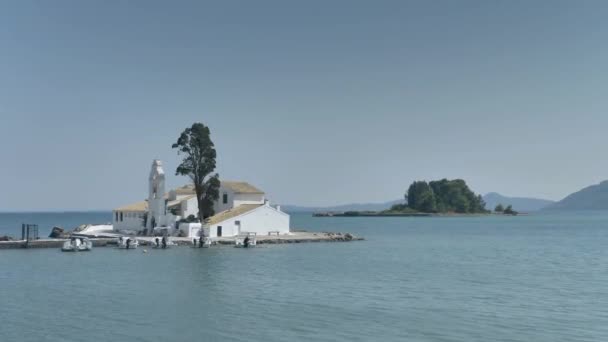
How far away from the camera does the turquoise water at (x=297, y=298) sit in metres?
27.8

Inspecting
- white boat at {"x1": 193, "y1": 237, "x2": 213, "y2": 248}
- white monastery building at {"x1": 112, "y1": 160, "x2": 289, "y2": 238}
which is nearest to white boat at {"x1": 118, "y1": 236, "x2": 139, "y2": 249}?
white boat at {"x1": 193, "y1": 237, "x2": 213, "y2": 248}

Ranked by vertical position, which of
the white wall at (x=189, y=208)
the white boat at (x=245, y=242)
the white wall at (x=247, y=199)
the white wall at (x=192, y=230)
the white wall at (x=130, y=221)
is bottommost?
the white boat at (x=245, y=242)

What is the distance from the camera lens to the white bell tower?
77438 mm

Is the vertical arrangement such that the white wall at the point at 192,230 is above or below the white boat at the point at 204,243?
above

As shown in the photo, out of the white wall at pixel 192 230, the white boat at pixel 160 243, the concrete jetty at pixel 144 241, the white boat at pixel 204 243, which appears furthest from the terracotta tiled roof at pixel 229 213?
the white boat at pixel 160 243

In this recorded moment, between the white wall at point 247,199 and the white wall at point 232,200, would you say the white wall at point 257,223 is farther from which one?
the white wall at point 232,200

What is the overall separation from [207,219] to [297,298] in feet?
145

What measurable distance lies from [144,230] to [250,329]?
179 ft

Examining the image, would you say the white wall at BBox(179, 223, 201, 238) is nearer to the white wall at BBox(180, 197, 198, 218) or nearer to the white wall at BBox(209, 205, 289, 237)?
the white wall at BBox(209, 205, 289, 237)

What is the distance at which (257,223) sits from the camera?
77.6 metres

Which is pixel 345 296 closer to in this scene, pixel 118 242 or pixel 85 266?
pixel 85 266

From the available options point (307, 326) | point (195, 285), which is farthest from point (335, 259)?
point (307, 326)

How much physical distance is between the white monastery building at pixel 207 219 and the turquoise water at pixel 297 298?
13.1 m

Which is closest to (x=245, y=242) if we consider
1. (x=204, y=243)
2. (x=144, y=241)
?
(x=204, y=243)
